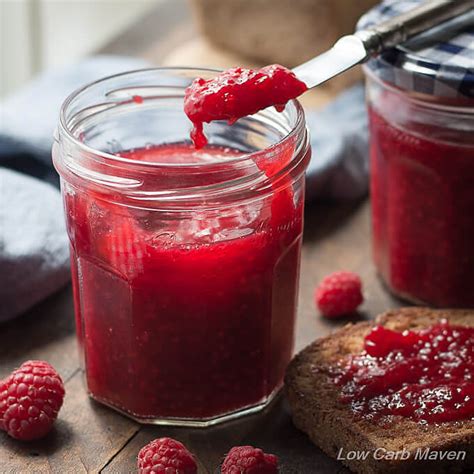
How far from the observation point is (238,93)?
1.49 m

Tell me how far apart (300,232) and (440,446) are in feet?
1.31

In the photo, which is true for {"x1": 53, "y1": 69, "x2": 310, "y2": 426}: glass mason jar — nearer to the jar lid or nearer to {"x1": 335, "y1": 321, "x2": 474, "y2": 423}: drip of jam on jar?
{"x1": 335, "y1": 321, "x2": 474, "y2": 423}: drip of jam on jar

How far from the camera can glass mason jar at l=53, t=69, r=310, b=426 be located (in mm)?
1491

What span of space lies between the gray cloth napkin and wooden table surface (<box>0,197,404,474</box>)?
55mm

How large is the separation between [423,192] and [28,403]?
799 mm

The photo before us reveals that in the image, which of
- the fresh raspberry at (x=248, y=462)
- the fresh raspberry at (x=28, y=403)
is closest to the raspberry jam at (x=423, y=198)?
the fresh raspberry at (x=248, y=462)

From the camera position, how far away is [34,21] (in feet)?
10.5

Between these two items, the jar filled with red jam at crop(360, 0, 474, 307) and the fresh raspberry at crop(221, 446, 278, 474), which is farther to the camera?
the jar filled with red jam at crop(360, 0, 474, 307)

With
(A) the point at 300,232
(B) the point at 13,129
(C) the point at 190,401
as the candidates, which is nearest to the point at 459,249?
(A) the point at 300,232

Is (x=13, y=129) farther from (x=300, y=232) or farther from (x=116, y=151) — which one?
(x=300, y=232)

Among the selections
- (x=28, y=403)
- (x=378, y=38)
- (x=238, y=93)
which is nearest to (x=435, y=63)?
(x=378, y=38)

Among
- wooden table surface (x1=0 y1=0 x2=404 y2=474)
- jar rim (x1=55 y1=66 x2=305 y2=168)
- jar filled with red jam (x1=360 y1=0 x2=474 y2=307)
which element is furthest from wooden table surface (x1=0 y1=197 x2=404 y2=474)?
jar rim (x1=55 y1=66 x2=305 y2=168)

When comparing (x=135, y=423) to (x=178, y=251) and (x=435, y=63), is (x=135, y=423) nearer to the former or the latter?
(x=178, y=251)

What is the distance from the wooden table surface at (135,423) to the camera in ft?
5.24
